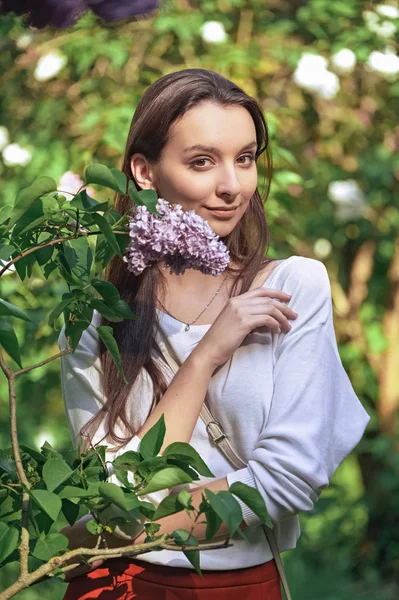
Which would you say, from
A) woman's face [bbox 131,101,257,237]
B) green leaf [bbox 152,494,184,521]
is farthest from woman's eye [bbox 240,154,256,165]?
green leaf [bbox 152,494,184,521]

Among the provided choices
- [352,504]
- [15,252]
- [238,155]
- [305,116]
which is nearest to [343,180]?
[305,116]

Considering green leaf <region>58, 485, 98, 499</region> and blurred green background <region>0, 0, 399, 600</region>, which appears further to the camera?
blurred green background <region>0, 0, 399, 600</region>

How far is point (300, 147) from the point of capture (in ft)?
12.3

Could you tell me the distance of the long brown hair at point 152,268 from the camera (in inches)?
65.1

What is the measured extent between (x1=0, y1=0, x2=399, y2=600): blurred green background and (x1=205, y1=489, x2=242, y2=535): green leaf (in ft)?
6.34

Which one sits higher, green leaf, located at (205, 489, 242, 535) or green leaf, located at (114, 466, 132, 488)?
green leaf, located at (114, 466, 132, 488)

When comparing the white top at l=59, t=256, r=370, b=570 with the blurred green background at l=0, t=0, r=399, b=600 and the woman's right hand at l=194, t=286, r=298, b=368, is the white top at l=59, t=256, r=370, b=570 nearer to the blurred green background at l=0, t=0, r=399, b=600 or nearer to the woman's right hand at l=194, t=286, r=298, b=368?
the woman's right hand at l=194, t=286, r=298, b=368

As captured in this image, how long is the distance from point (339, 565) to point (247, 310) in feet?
9.10

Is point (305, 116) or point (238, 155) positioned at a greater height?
point (305, 116)

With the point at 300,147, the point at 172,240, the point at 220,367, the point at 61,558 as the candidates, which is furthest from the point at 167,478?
the point at 300,147

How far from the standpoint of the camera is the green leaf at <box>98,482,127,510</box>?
1.12 m

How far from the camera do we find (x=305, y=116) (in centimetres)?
372

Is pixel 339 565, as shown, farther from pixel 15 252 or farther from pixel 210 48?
pixel 15 252

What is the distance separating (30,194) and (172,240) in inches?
7.2
